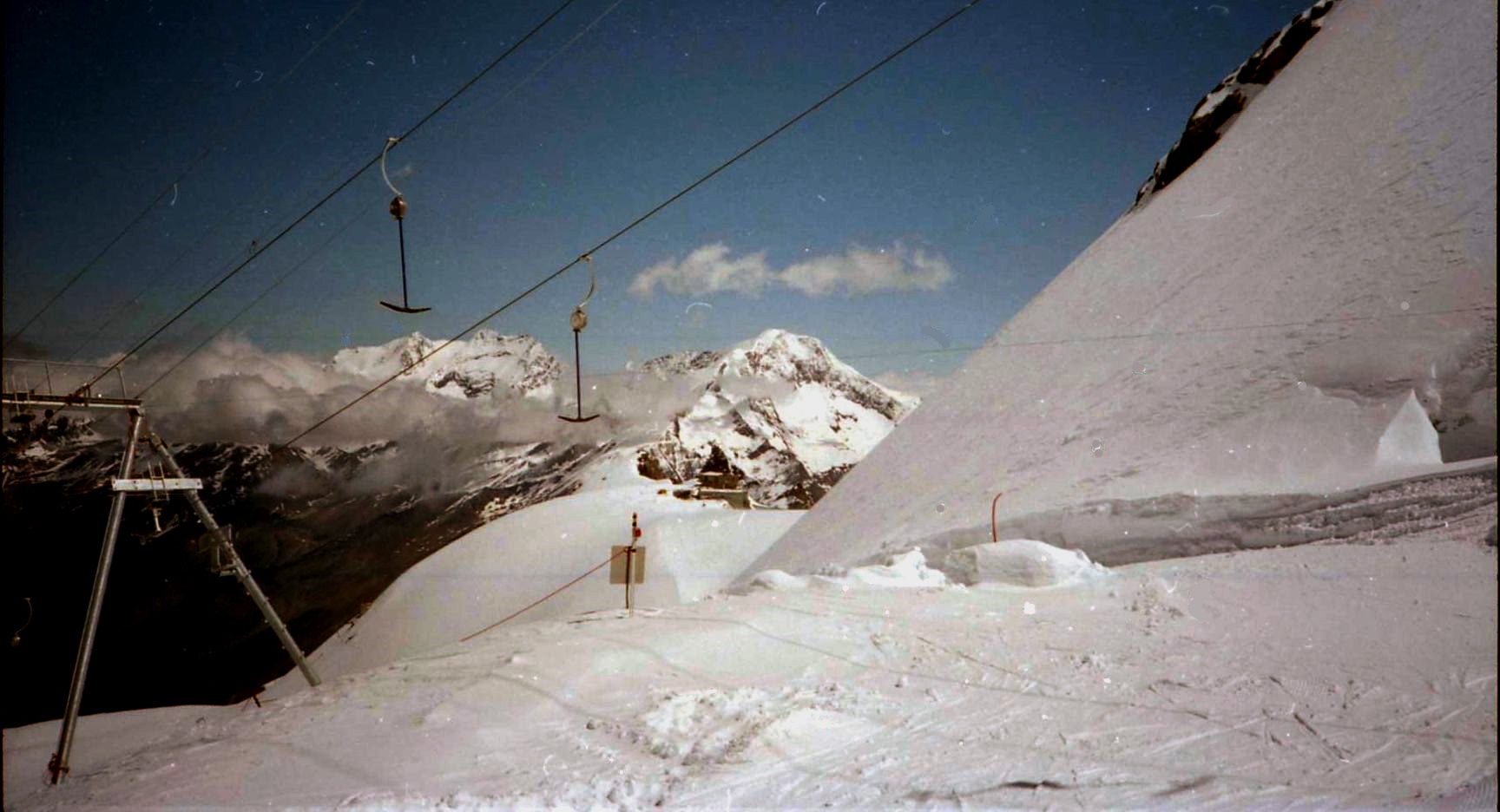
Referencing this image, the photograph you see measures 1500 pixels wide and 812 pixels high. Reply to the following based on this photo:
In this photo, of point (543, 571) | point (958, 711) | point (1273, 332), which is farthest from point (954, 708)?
point (543, 571)

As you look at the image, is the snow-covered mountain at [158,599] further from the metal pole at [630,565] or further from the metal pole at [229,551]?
the metal pole at [630,565]

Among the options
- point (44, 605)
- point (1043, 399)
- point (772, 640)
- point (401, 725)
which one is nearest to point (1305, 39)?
point (1043, 399)

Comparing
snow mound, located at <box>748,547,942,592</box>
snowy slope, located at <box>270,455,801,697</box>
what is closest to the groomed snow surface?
snow mound, located at <box>748,547,942,592</box>

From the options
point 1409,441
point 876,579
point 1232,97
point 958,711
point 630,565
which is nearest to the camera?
point 958,711

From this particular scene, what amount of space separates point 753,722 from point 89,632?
24.1 feet

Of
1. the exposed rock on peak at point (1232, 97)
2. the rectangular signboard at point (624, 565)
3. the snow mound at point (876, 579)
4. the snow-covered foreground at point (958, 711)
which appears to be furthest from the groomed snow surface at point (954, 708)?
the exposed rock on peak at point (1232, 97)

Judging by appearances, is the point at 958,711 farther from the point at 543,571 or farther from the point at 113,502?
the point at 543,571

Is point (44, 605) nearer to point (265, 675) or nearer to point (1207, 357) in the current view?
point (265, 675)

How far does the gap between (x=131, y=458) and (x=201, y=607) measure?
120m

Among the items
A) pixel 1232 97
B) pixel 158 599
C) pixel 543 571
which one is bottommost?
pixel 158 599

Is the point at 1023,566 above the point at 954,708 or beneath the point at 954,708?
above

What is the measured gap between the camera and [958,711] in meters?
4.62

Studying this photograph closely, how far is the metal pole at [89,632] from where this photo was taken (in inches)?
277

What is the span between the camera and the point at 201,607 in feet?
337
